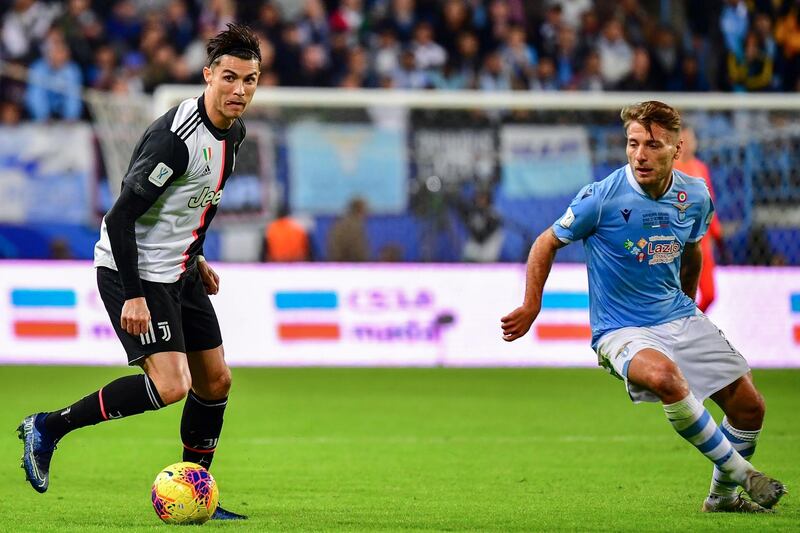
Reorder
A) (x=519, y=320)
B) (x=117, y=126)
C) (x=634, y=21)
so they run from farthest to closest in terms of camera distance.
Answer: (x=634, y=21), (x=117, y=126), (x=519, y=320)

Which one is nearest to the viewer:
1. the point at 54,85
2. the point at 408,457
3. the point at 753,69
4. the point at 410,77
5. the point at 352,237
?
the point at 408,457

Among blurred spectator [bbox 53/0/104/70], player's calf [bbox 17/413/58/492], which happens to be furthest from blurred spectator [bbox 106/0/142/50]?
player's calf [bbox 17/413/58/492]

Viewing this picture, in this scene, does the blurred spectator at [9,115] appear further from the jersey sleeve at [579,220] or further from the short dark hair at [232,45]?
the jersey sleeve at [579,220]

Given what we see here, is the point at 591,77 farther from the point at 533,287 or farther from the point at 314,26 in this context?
the point at 533,287

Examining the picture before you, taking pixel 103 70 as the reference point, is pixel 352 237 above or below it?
below

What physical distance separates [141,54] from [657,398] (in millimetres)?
13620

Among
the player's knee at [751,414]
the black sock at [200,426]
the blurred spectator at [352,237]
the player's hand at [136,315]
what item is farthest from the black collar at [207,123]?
the blurred spectator at [352,237]

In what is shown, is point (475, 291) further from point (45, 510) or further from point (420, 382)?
point (45, 510)

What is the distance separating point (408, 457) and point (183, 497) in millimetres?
2760

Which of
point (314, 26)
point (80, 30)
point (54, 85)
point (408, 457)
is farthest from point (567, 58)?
point (408, 457)

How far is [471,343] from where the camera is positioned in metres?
13.7

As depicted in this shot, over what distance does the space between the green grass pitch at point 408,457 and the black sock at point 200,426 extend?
0.34 meters

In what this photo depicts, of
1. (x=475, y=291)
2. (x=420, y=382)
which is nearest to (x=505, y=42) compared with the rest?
(x=475, y=291)

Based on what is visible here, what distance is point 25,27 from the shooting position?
18.2 metres
